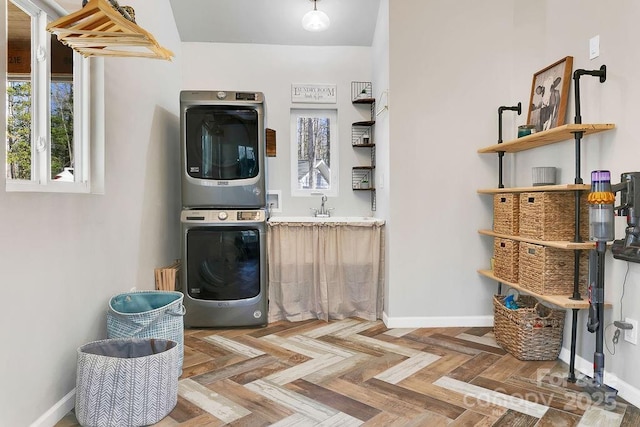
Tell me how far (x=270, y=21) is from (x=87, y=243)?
2.69 metres

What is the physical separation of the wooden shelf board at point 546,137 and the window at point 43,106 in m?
2.63

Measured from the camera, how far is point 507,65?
10.9ft

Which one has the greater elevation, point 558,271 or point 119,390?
point 558,271

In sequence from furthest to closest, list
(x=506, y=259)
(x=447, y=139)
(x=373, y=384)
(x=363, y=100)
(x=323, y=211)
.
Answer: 1. (x=323, y=211)
2. (x=363, y=100)
3. (x=447, y=139)
4. (x=506, y=259)
5. (x=373, y=384)

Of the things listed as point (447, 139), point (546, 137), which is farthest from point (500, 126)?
point (546, 137)

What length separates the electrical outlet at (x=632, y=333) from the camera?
211 cm

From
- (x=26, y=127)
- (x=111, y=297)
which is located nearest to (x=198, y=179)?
(x=111, y=297)

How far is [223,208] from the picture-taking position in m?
3.42

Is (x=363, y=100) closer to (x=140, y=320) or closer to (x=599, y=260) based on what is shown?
(x=599, y=260)

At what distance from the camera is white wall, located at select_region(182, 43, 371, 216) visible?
13.6 feet

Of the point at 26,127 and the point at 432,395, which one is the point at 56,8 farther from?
the point at 432,395

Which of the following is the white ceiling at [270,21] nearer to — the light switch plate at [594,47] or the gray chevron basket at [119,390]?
the light switch plate at [594,47]

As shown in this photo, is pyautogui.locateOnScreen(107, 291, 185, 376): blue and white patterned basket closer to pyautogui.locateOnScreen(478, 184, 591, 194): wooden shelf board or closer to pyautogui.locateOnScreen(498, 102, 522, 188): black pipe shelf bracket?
pyautogui.locateOnScreen(478, 184, 591, 194): wooden shelf board

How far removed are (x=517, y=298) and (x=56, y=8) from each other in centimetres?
337
